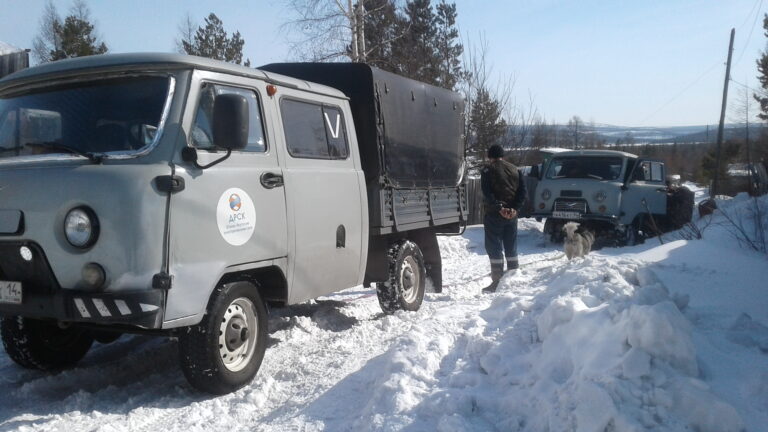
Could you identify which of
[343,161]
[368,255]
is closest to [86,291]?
[343,161]

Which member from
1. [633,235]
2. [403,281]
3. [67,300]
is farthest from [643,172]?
[67,300]

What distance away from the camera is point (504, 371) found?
415 centimetres

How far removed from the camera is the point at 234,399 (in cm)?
455

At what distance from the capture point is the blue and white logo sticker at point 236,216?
4.40 metres

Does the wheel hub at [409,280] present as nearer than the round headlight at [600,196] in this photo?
Yes

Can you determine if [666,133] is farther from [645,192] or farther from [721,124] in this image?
[645,192]

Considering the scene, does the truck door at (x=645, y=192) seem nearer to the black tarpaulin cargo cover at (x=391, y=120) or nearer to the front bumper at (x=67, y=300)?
the black tarpaulin cargo cover at (x=391, y=120)

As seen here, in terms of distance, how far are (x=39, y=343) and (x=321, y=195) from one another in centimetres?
255

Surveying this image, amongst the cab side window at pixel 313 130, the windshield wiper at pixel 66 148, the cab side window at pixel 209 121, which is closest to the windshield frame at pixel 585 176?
the cab side window at pixel 313 130

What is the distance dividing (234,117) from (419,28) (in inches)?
862

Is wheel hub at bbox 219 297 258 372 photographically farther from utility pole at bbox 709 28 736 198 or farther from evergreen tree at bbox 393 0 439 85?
utility pole at bbox 709 28 736 198

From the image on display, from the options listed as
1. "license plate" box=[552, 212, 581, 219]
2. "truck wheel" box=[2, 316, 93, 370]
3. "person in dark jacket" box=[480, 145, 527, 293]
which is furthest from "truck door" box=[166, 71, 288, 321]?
"license plate" box=[552, 212, 581, 219]

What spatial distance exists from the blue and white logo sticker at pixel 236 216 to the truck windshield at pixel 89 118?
641mm

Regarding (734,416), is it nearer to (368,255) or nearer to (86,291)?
(86,291)
